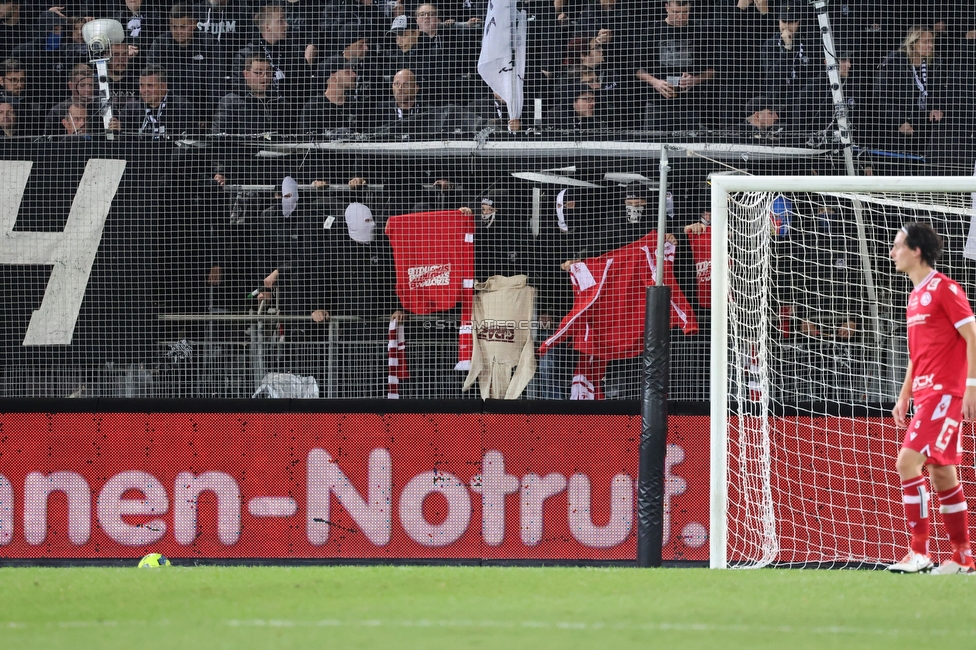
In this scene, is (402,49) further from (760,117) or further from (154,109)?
(760,117)

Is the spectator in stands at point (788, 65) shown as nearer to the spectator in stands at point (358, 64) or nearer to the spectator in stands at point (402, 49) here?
the spectator in stands at point (402, 49)

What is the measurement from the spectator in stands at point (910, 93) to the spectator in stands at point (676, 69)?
4.20 ft

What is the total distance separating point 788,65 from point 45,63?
5564 millimetres

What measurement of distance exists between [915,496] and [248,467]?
4.58 m

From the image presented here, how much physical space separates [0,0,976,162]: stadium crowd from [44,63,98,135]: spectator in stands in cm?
1

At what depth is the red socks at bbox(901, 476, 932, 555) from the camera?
5.48 m

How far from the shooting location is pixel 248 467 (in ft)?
27.0

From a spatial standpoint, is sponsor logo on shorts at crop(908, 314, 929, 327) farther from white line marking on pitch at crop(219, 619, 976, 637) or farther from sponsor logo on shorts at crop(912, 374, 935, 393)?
white line marking on pitch at crop(219, 619, 976, 637)

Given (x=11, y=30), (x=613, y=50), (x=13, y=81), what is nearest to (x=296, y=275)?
(x=13, y=81)

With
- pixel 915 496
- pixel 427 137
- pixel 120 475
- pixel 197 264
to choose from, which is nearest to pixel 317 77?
pixel 427 137

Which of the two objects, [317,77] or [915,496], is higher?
[317,77]

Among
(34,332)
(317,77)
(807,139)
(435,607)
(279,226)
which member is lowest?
(435,607)

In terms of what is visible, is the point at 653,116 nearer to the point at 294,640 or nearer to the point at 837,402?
the point at 837,402

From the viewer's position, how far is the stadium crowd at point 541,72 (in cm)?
862
